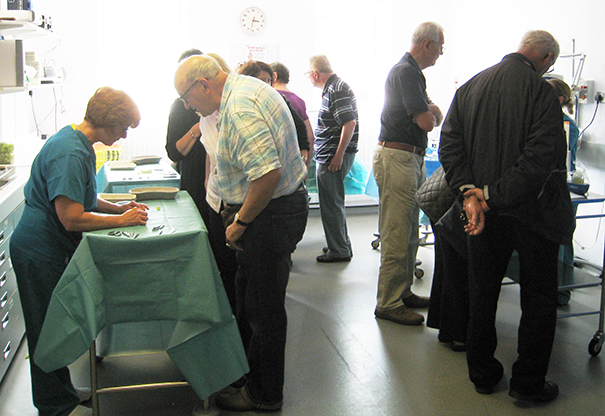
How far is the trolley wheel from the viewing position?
3.05m

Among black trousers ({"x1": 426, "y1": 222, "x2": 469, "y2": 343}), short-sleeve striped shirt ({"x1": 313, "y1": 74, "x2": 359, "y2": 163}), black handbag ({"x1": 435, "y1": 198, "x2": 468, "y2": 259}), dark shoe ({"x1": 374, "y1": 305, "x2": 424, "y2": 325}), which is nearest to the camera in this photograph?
black handbag ({"x1": 435, "y1": 198, "x2": 468, "y2": 259})

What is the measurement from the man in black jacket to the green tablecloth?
1.08m

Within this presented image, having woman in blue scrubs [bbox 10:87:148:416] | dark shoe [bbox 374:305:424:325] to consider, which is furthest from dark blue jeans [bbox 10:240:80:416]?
dark shoe [bbox 374:305:424:325]

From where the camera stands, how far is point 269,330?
2383 mm

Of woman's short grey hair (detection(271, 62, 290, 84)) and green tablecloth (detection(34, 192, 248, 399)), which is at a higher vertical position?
woman's short grey hair (detection(271, 62, 290, 84))

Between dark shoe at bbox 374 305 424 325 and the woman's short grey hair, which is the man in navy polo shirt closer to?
the woman's short grey hair

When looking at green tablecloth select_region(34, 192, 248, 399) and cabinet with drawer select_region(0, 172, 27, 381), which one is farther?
cabinet with drawer select_region(0, 172, 27, 381)

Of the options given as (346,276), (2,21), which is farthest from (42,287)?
(346,276)

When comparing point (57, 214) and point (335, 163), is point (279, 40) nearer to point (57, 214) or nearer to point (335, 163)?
point (335, 163)

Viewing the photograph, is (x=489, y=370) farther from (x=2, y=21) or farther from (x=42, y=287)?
(x=2, y=21)

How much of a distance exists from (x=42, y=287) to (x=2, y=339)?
710mm

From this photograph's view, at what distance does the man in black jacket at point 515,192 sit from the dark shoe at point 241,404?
0.90m

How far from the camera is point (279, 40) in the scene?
632 cm

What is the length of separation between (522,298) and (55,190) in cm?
191
